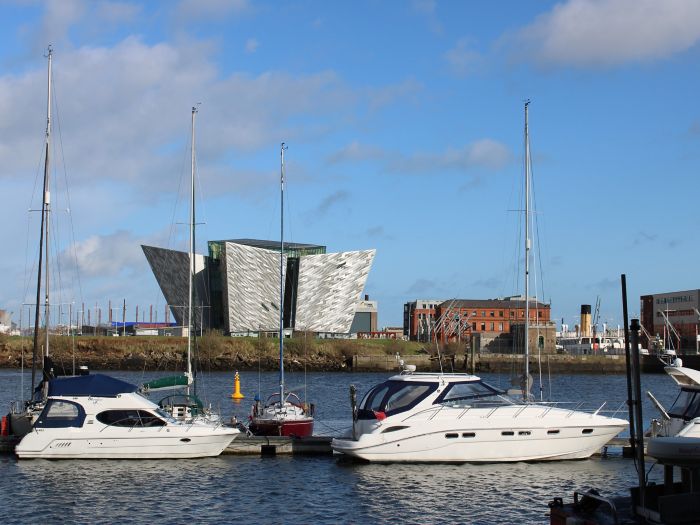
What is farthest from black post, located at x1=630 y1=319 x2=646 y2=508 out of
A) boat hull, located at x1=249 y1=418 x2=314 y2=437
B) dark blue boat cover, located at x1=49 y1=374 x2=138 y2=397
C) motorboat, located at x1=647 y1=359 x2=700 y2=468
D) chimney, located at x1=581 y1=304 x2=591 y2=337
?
chimney, located at x1=581 y1=304 x2=591 y2=337

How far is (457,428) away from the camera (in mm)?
26234

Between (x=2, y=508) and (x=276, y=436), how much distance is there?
10.1 metres

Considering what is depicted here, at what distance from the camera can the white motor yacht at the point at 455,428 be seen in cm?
2623

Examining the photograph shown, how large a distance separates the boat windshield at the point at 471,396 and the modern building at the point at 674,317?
92777mm

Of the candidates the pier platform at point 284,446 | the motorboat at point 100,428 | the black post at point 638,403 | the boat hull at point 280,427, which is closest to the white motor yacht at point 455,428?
the pier platform at point 284,446

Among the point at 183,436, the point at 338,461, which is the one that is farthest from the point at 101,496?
the point at 338,461

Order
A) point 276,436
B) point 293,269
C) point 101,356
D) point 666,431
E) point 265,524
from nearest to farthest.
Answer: point 265,524, point 666,431, point 276,436, point 101,356, point 293,269

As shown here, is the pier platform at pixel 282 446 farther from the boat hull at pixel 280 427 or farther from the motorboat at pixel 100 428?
the boat hull at pixel 280 427

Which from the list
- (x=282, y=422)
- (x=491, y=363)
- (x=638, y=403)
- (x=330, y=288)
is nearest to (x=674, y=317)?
(x=491, y=363)

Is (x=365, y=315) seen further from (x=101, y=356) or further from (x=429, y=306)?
(x=101, y=356)

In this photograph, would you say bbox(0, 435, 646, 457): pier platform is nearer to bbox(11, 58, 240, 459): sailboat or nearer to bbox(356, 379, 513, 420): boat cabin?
bbox(11, 58, 240, 459): sailboat

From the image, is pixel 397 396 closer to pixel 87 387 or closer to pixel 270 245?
pixel 87 387

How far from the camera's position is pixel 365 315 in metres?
187

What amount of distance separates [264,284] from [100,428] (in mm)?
97305
